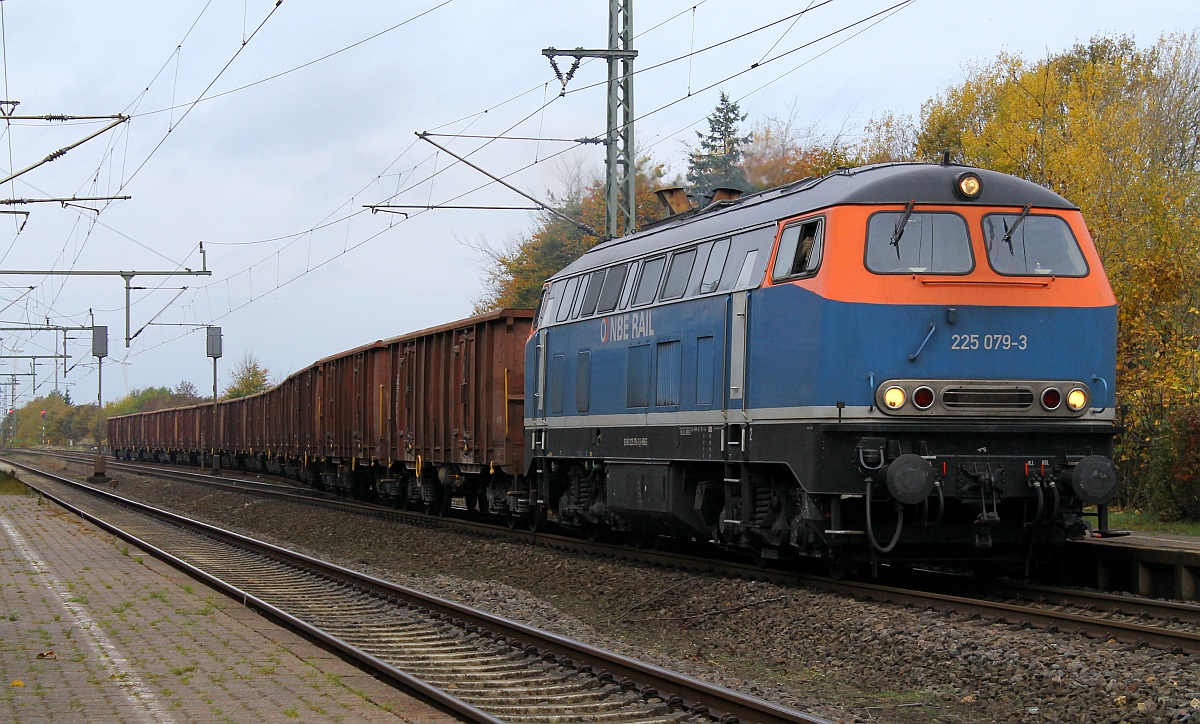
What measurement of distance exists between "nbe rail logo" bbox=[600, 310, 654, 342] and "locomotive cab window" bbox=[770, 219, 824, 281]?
282 centimetres

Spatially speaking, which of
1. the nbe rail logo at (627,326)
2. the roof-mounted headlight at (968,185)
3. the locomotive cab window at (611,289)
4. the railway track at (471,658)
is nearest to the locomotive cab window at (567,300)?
the locomotive cab window at (611,289)

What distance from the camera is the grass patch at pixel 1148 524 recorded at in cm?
1853

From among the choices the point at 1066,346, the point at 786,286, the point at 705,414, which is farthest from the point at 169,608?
the point at 1066,346

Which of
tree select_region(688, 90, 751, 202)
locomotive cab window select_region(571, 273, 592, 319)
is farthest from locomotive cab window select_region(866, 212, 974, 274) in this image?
tree select_region(688, 90, 751, 202)

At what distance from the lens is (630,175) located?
76.1ft

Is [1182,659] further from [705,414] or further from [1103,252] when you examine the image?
[1103,252]

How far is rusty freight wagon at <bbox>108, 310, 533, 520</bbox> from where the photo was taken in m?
20.7

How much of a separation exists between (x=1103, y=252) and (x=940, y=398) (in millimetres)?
17662

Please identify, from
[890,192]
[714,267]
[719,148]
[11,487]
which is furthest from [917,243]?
[719,148]

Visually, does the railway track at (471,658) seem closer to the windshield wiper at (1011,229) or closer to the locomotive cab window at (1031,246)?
the locomotive cab window at (1031,246)

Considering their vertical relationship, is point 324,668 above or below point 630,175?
below

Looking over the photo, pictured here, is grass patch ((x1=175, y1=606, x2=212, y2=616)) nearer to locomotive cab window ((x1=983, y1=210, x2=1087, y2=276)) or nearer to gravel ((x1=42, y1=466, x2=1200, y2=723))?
gravel ((x1=42, y1=466, x2=1200, y2=723))

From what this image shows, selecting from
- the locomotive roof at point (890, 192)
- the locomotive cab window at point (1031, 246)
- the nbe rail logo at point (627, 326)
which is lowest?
the nbe rail logo at point (627, 326)

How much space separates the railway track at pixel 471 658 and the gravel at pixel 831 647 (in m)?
0.72
